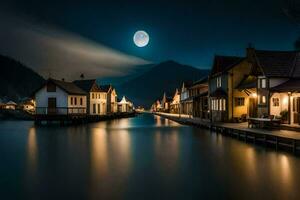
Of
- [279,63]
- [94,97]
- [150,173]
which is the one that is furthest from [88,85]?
[150,173]

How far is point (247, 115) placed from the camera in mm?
41594

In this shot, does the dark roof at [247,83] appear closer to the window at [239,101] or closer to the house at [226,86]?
the house at [226,86]

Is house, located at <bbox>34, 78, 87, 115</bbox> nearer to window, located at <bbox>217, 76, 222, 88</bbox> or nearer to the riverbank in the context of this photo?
window, located at <bbox>217, 76, 222, 88</bbox>

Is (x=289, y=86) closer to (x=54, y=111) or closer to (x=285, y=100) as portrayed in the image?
(x=285, y=100)

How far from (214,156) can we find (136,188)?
8.74 meters

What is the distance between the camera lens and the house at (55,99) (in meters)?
60.2

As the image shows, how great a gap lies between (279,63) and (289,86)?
4994 millimetres

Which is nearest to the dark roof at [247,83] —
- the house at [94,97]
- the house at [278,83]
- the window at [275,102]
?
the house at [278,83]

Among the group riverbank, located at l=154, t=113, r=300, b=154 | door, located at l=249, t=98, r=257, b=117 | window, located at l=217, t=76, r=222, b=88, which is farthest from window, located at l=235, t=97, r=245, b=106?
riverbank, located at l=154, t=113, r=300, b=154

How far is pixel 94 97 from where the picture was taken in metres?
76.5

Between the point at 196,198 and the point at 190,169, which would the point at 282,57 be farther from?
the point at 196,198

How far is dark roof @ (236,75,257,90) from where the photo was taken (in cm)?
3800

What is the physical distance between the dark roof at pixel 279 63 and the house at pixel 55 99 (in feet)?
123

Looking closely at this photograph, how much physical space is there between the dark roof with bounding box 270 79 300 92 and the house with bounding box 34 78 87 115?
39.8 metres
